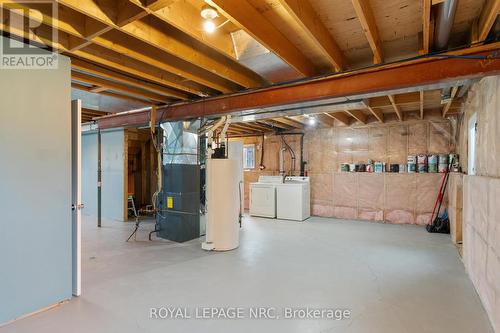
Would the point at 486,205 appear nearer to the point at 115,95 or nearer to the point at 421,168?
the point at 421,168

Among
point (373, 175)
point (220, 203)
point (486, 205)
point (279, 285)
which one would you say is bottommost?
point (279, 285)

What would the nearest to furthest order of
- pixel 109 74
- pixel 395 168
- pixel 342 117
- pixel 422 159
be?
pixel 109 74 → pixel 422 159 → pixel 395 168 → pixel 342 117

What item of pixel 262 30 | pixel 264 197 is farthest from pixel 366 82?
pixel 264 197

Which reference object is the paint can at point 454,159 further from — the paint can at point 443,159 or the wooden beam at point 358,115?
the wooden beam at point 358,115

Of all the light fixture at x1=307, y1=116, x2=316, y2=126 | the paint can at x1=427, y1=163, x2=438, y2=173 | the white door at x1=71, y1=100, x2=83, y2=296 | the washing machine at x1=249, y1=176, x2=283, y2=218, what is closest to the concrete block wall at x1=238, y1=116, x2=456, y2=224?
the paint can at x1=427, y1=163, x2=438, y2=173

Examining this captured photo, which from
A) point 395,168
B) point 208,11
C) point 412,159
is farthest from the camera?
point 395,168

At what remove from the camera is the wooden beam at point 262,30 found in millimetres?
1881

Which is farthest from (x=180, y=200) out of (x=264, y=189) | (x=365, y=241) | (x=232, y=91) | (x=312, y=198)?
(x=312, y=198)

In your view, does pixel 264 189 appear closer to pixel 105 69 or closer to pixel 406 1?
pixel 105 69

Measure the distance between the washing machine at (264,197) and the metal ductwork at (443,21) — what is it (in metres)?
4.76

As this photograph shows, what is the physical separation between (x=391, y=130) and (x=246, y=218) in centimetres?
396

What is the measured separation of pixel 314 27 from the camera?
7.09 ft

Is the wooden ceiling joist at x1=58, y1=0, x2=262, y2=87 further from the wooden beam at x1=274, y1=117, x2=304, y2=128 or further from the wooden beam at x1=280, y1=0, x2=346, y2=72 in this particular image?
the wooden beam at x1=274, y1=117, x2=304, y2=128

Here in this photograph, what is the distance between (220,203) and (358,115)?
3.60m
